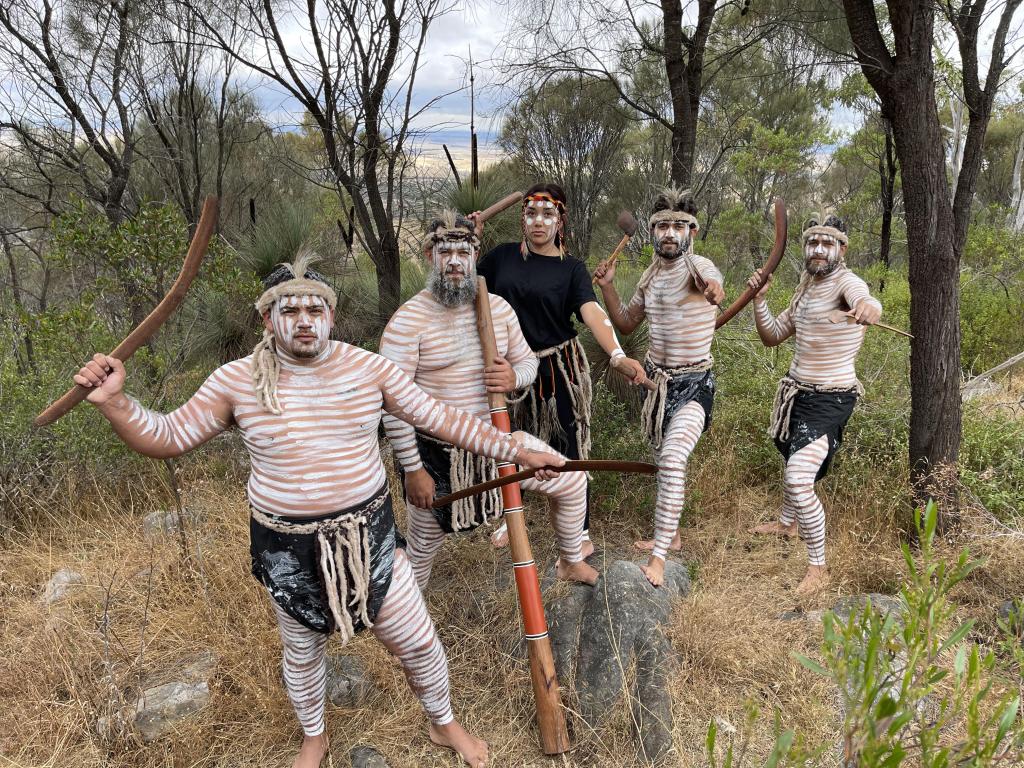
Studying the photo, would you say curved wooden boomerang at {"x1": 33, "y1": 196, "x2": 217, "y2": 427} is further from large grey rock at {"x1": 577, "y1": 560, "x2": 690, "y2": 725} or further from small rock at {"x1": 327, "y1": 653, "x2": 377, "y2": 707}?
large grey rock at {"x1": 577, "y1": 560, "x2": 690, "y2": 725}

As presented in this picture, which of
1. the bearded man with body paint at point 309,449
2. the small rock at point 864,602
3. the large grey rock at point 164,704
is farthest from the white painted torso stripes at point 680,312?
the large grey rock at point 164,704

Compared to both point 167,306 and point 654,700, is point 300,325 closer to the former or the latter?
point 167,306

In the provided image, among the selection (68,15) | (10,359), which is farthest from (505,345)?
(68,15)

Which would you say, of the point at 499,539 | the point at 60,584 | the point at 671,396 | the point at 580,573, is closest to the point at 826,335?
the point at 671,396

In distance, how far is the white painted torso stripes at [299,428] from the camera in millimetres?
Answer: 1959

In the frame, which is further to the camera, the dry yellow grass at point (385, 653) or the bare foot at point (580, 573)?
the bare foot at point (580, 573)

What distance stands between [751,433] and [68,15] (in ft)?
22.4

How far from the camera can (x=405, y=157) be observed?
16.0 feet

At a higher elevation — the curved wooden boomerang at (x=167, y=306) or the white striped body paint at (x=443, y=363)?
the curved wooden boomerang at (x=167, y=306)

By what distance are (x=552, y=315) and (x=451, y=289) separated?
0.72m

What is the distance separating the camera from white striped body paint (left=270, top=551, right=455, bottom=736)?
2146mm

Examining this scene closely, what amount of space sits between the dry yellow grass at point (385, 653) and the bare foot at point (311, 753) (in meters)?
0.13

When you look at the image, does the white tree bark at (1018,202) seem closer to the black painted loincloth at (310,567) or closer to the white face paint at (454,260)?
the white face paint at (454,260)

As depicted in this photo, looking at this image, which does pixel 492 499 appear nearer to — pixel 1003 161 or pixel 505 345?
pixel 505 345
